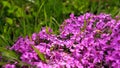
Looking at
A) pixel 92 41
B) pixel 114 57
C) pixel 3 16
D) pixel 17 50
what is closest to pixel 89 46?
pixel 92 41

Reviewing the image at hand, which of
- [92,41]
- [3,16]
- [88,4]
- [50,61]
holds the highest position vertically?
[88,4]

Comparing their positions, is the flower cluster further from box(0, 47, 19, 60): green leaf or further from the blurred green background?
the blurred green background

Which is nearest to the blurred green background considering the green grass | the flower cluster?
the green grass

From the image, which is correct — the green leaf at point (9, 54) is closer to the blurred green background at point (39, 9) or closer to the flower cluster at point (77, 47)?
the flower cluster at point (77, 47)

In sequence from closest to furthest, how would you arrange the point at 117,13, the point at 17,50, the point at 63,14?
the point at 17,50 < the point at 117,13 < the point at 63,14

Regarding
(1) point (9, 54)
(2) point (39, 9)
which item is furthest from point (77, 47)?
(2) point (39, 9)

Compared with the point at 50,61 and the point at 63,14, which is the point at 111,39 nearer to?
the point at 50,61
